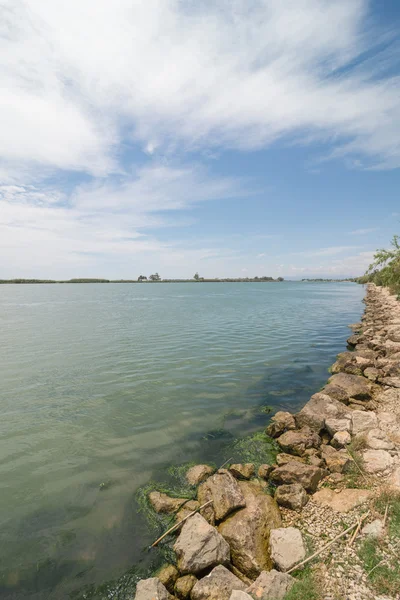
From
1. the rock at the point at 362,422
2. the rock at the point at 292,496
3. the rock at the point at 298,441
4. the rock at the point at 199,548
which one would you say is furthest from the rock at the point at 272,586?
the rock at the point at 362,422

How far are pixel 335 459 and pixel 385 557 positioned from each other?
12.0 feet

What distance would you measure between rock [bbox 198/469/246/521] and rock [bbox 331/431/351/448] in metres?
3.88

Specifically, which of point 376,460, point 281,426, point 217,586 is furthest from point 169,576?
point 281,426

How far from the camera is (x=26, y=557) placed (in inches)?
252

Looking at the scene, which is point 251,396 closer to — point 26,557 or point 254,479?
point 254,479

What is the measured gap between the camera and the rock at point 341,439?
912 centimetres

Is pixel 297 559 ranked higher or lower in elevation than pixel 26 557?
higher

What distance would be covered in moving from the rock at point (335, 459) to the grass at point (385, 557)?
83.7 inches

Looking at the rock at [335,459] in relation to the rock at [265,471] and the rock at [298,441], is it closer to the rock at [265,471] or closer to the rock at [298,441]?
the rock at [298,441]

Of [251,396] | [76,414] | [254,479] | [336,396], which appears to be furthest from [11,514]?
[336,396]

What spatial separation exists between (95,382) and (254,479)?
10.8m

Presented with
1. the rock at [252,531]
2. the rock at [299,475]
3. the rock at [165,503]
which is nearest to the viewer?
the rock at [252,531]

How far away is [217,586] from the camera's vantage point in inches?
199

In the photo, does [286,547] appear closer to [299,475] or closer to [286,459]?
[299,475]
